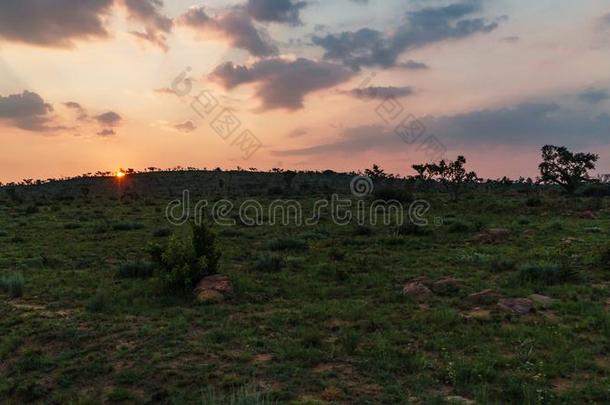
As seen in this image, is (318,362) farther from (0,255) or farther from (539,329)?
(0,255)

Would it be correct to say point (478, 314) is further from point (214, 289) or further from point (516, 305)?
point (214, 289)

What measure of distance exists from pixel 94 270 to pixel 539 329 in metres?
13.6

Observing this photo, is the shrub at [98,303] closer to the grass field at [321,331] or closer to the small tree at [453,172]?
the grass field at [321,331]

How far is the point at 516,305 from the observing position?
1073 centimetres

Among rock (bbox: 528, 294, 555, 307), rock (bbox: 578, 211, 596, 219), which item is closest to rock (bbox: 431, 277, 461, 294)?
rock (bbox: 528, 294, 555, 307)

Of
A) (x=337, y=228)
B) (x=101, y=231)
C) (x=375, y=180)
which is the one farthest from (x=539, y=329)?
(x=375, y=180)

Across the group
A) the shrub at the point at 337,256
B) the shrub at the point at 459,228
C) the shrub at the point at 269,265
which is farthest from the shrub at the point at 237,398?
the shrub at the point at 459,228

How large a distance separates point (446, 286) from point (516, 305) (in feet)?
7.28

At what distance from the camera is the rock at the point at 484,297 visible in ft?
37.2

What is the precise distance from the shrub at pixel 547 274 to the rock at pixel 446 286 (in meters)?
1.89

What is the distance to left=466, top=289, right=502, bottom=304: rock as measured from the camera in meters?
11.3

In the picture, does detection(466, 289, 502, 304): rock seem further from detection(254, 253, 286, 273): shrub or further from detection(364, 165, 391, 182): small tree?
detection(364, 165, 391, 182): small tree

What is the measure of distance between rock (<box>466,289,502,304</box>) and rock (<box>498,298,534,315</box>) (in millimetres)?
233

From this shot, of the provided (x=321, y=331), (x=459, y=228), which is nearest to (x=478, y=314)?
(x=321, y=331)
